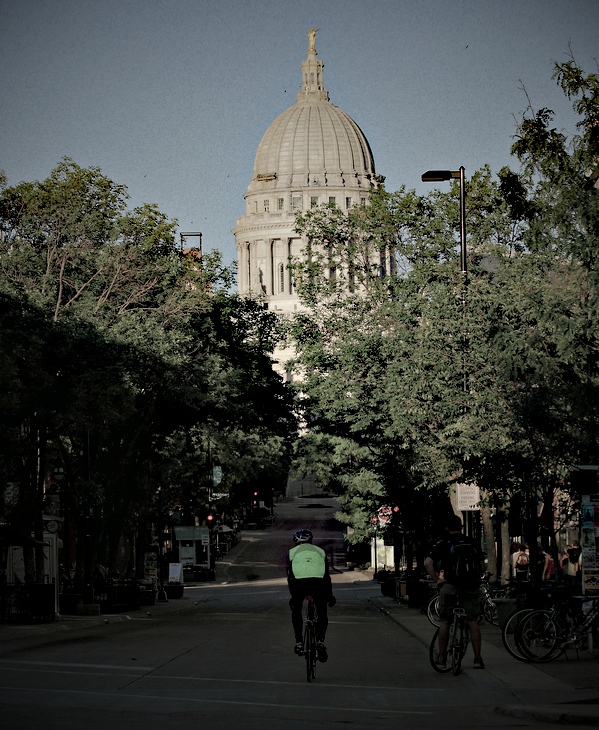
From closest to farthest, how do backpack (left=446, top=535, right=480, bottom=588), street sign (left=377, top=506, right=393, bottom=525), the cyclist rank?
1. the cyclist
2. backpack (left=446, top=535, right=480, bottom=588)
3. street sign (left=377, top=506, right=393, bottom=525)

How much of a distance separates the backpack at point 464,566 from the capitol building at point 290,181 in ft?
552

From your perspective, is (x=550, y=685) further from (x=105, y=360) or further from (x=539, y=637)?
(x=105, y=360)

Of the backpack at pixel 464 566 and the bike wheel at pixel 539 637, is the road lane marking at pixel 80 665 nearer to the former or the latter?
the backpack at pixel 464 566

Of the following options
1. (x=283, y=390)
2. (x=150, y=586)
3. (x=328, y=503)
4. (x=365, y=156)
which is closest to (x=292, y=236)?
(x=365, y=156)

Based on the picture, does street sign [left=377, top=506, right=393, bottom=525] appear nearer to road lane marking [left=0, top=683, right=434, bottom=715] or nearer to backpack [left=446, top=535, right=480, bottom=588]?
backpack [left=446, top=535, right=480, bottom=588]

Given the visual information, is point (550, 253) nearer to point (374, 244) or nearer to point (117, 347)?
point (117, 347)

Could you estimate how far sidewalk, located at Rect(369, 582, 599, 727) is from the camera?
12172 millimetres

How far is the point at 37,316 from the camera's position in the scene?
3372cm

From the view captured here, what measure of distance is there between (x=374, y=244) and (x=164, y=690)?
1562 inches

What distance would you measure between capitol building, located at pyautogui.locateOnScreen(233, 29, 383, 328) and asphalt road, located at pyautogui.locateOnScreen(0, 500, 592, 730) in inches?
6151

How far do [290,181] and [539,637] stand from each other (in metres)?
172

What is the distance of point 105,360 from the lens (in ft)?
113

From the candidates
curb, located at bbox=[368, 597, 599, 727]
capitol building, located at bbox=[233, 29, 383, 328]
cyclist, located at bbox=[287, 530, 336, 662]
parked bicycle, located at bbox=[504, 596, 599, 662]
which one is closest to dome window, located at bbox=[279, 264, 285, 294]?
capitol building, located at bbox=[233, 29, 383, 328]

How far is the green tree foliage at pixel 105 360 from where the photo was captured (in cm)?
3300
